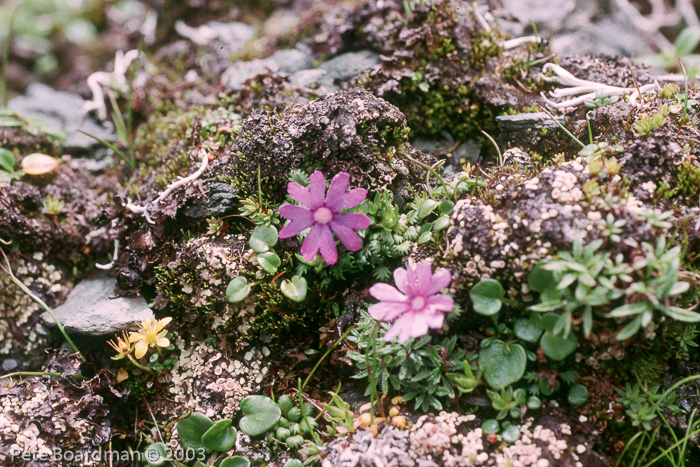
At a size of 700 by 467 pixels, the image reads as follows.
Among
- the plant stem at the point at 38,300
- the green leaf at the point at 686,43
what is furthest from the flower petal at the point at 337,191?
the green leaf at the point at 686,43

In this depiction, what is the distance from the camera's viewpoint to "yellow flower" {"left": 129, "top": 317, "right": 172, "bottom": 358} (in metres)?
2.74

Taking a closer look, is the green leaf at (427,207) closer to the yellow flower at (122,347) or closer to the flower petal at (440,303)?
the flower petal at (440,303)

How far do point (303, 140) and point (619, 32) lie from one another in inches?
131

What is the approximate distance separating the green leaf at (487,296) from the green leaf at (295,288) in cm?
90

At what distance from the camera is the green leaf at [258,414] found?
101 inches

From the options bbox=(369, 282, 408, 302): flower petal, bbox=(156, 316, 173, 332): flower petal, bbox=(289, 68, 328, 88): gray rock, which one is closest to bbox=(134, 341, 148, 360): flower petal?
bbox=(156, 316, 173, 332): flower petal

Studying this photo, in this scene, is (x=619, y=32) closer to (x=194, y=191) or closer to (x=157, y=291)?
(x=194, y=191)

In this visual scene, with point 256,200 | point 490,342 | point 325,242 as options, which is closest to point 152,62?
point 256,200

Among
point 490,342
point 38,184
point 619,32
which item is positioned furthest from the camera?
point 619,32

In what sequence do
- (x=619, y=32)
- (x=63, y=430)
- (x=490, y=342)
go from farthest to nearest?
(x=619, y=32) → (x=63, y=430) → (x=490, y=342)

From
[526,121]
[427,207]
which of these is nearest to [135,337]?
[427,207]

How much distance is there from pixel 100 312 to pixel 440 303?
2186 millimetres

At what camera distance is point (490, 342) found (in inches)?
95.3

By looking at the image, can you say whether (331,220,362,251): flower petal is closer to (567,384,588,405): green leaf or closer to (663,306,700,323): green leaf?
(567,384,588,405): green leaf
